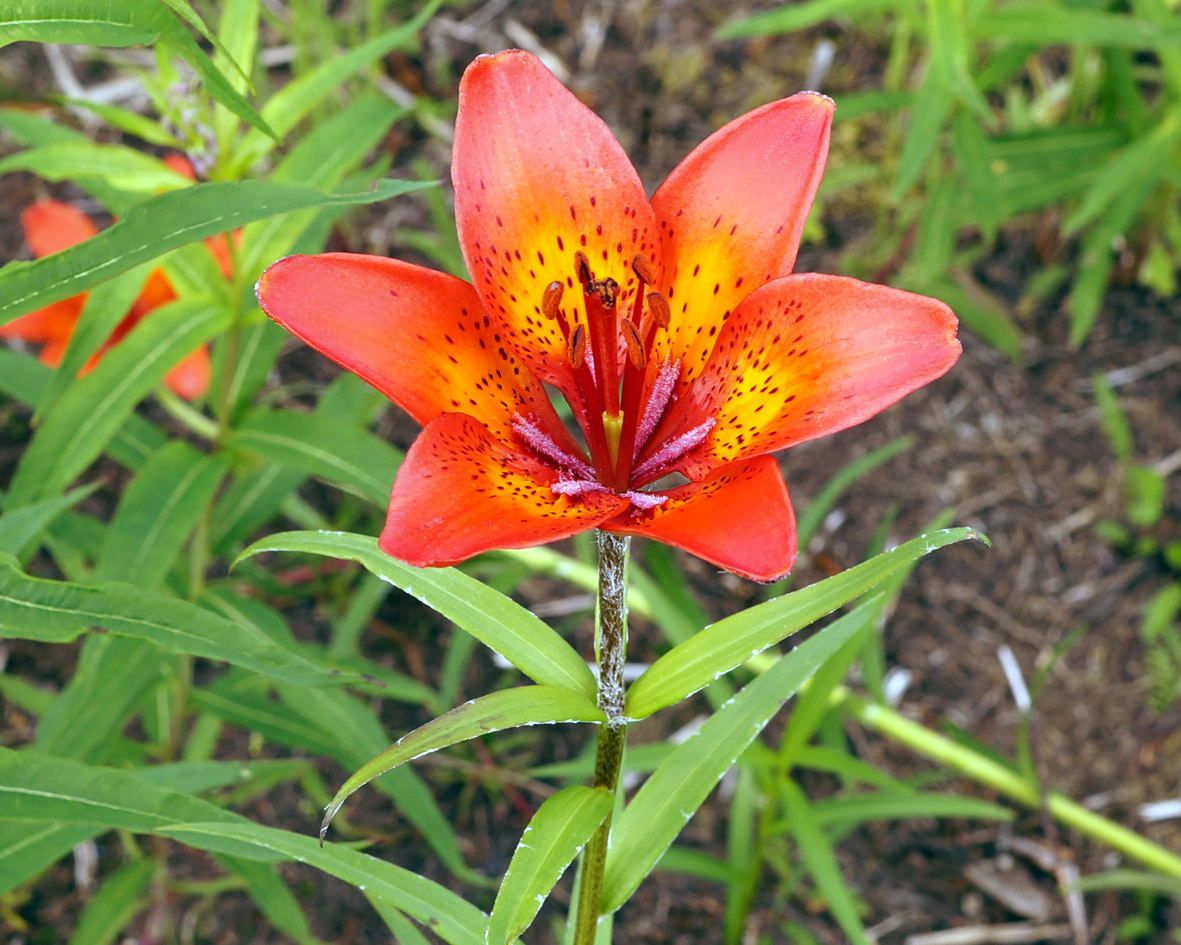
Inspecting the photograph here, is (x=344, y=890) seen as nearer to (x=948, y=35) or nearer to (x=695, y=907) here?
(x=695, y=907)

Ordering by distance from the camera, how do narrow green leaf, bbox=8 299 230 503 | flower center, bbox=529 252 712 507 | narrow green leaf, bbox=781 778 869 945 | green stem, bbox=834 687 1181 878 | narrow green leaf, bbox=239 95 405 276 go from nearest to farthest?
flower center, bbox=529 252 712 507
narrow green leaf, bbox=8 299 230 503
narrow green leaf, bbox=239 95 405 276
narrow green leaf, bbox=781 778 869 945
green stem, bbox=834 687 1181 878

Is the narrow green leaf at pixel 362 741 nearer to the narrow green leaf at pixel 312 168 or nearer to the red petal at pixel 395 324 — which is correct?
the narrow green leaf at pixel 312 168

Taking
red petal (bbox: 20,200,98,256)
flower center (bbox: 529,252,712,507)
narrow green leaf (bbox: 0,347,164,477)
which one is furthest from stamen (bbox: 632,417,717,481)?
red petal (bbox: 20,200,98,256)

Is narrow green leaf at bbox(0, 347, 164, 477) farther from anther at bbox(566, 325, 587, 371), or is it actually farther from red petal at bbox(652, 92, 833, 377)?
red petal at bbox(652, 92, 833, 377)

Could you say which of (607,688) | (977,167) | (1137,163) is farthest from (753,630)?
(1137,163)

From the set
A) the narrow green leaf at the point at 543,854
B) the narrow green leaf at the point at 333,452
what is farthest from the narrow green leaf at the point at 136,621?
the narrow green leaf at the point at 333,452

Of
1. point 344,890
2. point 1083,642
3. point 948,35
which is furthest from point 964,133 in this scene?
point 344,890

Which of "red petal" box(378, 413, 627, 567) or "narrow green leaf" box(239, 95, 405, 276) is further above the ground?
"narrow green leaf" box(239, 95, 405, 276)

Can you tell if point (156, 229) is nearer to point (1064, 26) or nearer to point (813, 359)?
point (813, 359)
